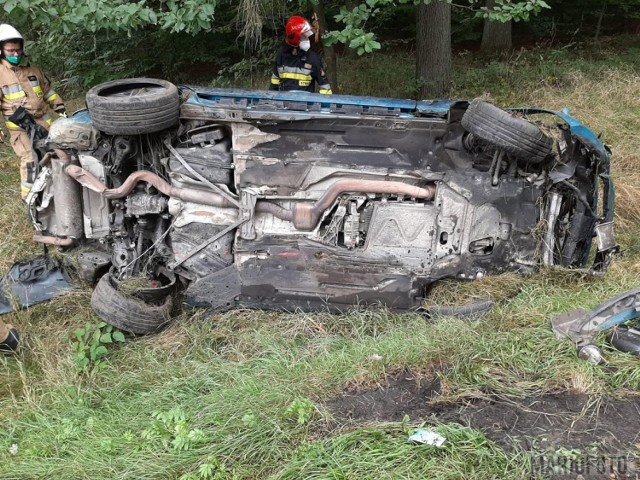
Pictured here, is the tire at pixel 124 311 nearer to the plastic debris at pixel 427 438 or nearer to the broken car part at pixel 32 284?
the broken car part at pixel 32 284

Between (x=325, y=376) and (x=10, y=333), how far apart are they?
2058mm

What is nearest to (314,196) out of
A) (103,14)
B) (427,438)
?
(427,438)

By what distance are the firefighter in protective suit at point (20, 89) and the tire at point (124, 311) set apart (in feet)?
8.17

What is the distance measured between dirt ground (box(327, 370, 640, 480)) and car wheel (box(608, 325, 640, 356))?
0.32 meters

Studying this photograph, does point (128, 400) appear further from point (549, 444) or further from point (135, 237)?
point (549, 444)

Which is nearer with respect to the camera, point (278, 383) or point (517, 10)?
point (278, 383)

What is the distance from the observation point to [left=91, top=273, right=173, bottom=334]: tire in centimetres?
360

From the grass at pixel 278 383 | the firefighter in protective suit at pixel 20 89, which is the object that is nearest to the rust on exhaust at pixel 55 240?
the grass at pixel 278 383

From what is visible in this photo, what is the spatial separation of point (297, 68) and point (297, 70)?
0.02 metres

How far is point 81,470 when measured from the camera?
254 cm

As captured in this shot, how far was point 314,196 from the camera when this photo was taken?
148 inches

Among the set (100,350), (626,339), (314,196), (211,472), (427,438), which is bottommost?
(100,350)

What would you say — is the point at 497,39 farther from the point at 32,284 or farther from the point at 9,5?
the point at 32,284

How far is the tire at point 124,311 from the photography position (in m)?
3.60
